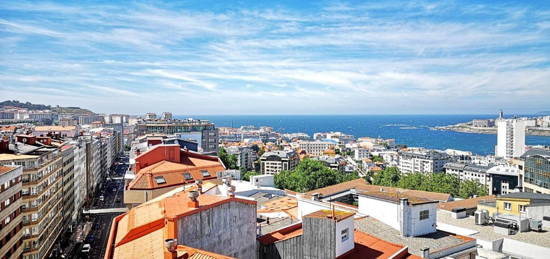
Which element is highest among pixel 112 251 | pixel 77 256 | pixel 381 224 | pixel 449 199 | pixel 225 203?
pixel 225 203

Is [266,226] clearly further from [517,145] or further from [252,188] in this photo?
[517,145]

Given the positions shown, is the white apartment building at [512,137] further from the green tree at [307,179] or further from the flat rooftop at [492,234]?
the flat rooftop at [492,234]

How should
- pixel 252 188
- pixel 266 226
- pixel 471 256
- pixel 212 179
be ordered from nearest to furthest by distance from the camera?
pixel 266 226 → pixel 471 256 → pixel 212 179 → pixel 252 188

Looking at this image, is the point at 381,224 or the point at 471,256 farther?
the point at 381,224

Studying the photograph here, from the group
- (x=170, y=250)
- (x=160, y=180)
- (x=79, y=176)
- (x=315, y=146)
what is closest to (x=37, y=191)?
(x=160, y=180)

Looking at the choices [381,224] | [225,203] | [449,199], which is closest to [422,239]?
[381,224]

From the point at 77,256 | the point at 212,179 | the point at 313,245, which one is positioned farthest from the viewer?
the point at 77,256

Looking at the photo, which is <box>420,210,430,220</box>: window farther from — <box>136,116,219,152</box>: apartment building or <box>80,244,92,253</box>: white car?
<box>136,116,219,152</box>: apartment building

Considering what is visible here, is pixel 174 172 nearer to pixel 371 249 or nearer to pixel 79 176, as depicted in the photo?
pixel 371 249
